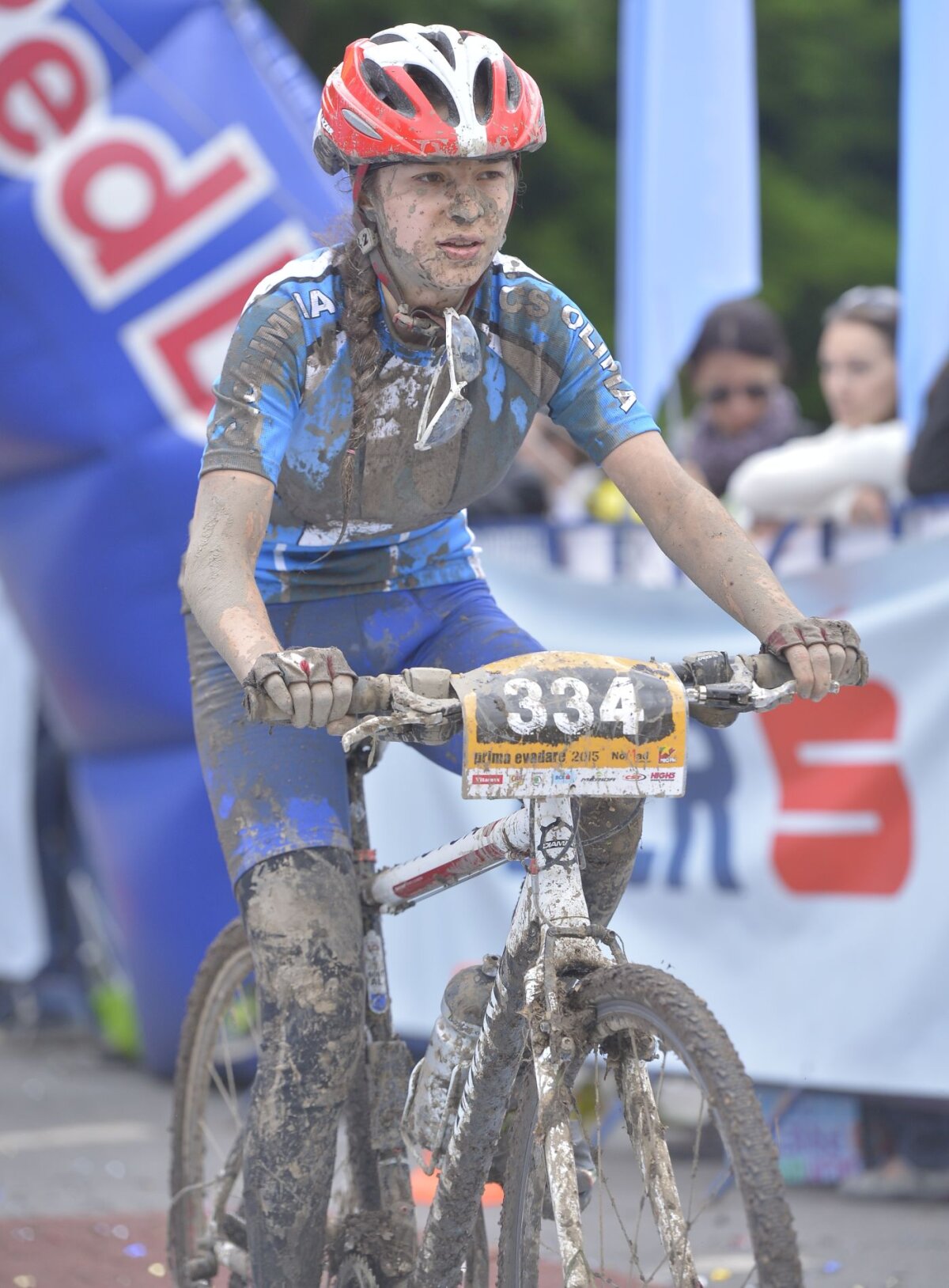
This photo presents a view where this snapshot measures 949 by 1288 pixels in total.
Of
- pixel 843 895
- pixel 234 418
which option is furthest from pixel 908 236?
pixel 234 418

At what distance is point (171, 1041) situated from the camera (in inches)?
274

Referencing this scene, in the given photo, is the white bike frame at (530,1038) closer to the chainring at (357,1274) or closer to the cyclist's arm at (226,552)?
the chainring at (357,1274)

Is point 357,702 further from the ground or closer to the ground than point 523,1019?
further from the ground

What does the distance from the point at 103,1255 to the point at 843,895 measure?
2263mm

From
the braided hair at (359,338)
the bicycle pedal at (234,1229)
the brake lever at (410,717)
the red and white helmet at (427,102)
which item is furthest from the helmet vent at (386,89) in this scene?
the bicycle pedal at (234,1229)

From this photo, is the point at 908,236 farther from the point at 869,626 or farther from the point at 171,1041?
the point at 171,1041

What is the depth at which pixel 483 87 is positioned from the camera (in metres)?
3.25

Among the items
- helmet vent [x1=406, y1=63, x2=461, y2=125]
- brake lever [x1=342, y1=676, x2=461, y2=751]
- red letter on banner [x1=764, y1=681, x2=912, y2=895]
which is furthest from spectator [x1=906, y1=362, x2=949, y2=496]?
brake lever [x1=342, y1=676, x2=461, y2=751]

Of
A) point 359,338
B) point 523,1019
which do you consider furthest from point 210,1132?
point 359,338

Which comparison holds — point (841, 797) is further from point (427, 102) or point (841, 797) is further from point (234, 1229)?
point (427, 102)

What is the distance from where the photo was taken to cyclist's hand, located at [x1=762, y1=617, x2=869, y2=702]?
2.97 m

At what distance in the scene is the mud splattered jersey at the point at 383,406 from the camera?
3.20m

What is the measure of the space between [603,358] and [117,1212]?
3247 millimetres

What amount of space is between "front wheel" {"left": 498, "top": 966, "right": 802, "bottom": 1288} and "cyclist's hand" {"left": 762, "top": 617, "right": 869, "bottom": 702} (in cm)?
52
